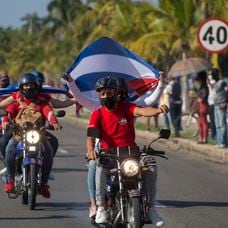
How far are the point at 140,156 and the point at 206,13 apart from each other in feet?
80.0

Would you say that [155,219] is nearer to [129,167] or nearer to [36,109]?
[129,167]

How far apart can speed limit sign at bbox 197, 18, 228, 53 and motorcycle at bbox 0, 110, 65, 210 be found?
795 cm

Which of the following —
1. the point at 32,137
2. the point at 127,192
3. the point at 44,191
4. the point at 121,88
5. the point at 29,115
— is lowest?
the point at 44,191

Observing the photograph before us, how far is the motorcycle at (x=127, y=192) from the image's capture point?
7730 millimetres

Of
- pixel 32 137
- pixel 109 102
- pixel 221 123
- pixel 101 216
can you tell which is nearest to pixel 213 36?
pixel 221 123

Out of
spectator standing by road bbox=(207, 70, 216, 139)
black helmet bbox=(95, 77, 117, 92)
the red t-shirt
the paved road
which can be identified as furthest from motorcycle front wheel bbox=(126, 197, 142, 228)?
spectator standing by road bbox=(207, 70, 216, 139)

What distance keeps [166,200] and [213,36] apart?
280 inches

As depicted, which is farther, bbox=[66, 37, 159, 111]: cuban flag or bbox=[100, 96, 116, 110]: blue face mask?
bbox=[66, 37, 159, 111]: cuban flag

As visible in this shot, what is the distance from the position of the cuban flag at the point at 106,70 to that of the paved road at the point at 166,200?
4.75 feet

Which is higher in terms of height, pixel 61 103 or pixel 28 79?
pixel 28 79

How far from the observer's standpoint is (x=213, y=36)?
18.1 meters

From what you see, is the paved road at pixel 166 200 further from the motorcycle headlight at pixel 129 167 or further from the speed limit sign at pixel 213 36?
the speed limit sign at pixel 213 36

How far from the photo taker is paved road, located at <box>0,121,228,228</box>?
9.77 m

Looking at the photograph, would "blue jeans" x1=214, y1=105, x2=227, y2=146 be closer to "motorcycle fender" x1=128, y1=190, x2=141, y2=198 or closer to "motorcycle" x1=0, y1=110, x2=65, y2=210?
"motorcycle" x1=0, y1=110, x2=65, y2=210
